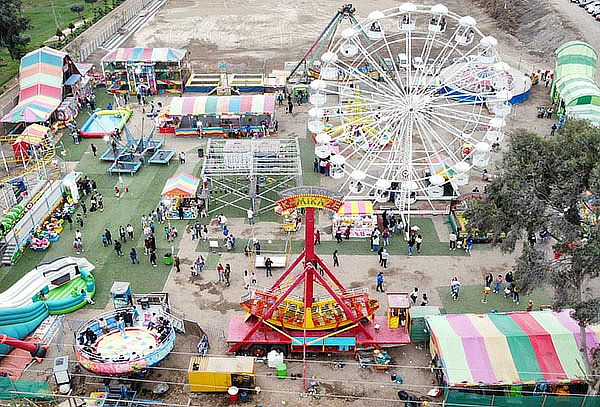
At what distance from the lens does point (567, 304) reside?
19828 mm

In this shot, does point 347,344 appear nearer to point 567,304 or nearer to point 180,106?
point 567,304

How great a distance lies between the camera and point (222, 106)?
43.1m

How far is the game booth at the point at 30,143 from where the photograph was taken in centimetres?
3878

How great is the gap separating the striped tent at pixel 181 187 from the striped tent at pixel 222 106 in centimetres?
945

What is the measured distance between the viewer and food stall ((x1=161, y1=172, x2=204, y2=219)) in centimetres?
3388

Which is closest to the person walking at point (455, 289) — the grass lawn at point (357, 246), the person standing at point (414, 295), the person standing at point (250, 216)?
the person standing at point (414, 295)

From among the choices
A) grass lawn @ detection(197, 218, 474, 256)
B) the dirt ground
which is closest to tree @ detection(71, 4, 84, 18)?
the dirt ground

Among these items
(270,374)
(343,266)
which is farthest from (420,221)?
(270,374)

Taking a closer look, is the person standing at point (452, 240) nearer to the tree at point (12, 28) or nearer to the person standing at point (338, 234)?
the person standing at point (338, 234)

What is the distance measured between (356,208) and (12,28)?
118ft

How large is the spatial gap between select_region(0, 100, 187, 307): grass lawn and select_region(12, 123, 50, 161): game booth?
2015 mm

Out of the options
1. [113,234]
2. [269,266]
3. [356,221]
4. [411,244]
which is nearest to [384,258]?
[411,244]

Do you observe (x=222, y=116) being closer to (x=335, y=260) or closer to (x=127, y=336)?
(x=335, y=260)

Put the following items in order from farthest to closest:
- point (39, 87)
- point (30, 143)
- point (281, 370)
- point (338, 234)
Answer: point (39, 87) < point (30, 143) < point (338, 234) < point (281, 370)
